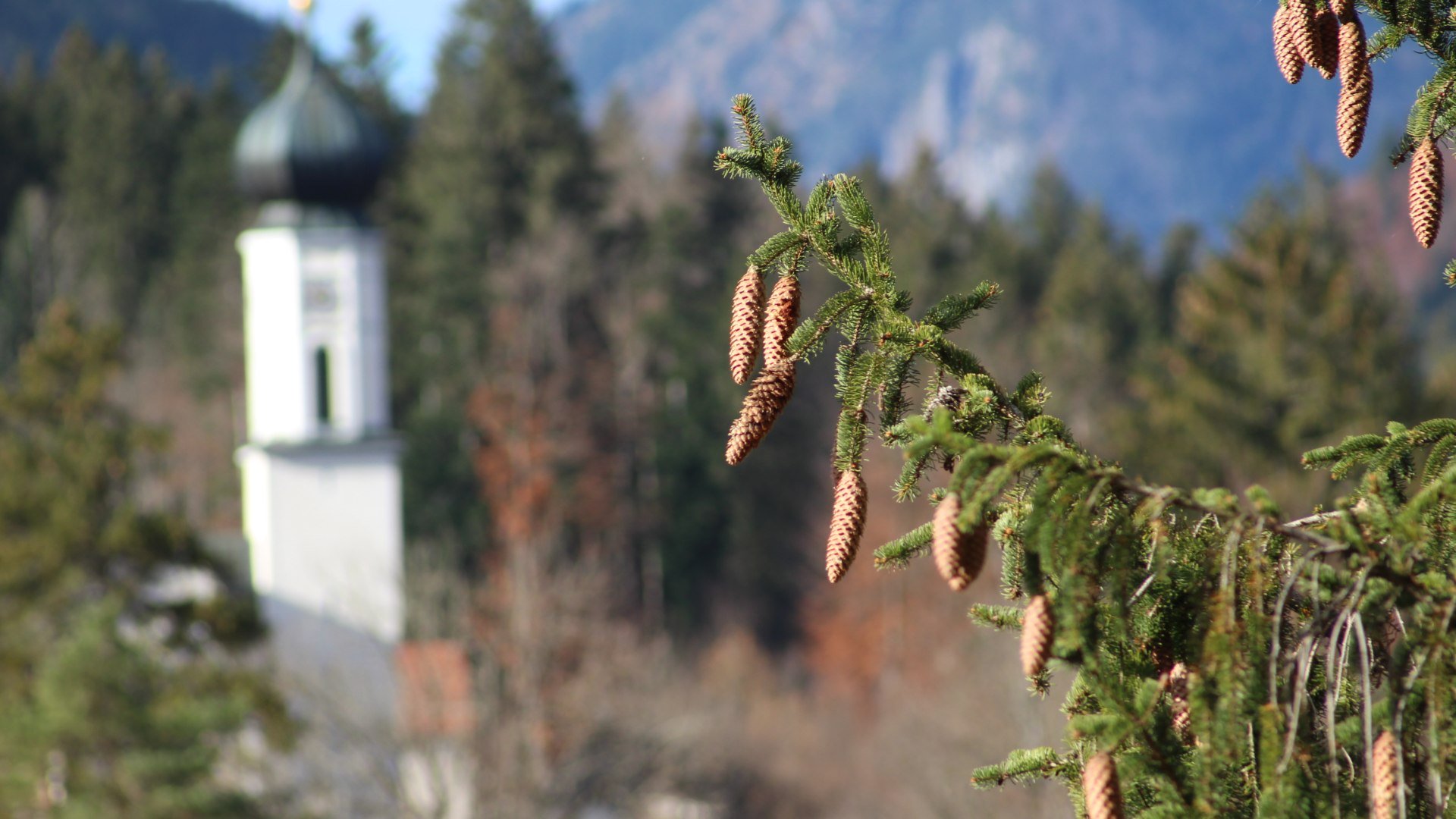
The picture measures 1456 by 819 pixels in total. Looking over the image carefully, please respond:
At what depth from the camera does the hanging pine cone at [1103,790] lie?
2.39 metres

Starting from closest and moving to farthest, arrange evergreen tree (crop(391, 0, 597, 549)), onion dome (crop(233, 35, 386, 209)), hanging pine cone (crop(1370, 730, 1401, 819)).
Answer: hanging pine cone (crop(1370, 730, 1401, 819)) < onion dome (crop(233, 35, 386, 209)) < evergreen tree (crop(391, 0, 597, 549))

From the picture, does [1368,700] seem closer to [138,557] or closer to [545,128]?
[138,557]

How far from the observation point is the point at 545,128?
158 ft

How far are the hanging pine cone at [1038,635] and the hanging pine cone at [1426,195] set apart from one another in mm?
869

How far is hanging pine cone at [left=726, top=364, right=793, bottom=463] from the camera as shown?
2658 mm

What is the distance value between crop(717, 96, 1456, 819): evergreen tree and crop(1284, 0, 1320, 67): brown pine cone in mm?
544

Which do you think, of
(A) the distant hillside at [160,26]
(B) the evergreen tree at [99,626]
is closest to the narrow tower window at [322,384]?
(B) the evergreen tree at [99,626]

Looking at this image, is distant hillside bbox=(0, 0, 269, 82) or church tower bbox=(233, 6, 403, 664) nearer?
church tower bbox=(233, 6, 403, 664)

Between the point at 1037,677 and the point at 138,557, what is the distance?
22.5 metres

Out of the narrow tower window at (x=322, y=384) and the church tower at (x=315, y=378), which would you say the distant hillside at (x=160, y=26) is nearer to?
the church tower at (x=315, y=378)

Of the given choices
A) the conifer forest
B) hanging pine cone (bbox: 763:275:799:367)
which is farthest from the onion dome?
hanging pine cone (bbox: 763:275:799:367)

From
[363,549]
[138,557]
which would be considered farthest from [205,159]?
[138,557]

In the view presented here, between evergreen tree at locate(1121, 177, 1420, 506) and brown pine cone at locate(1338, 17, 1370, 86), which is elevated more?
evergreen tree at locate(1121, 177, 1420, 506)

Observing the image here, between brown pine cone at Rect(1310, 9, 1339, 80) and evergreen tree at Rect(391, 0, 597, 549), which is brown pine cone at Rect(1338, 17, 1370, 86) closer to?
brown pine cone at Rect(1310, 9, 1339, 80)
